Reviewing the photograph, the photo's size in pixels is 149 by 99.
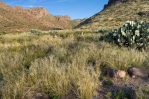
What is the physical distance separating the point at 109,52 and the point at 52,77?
294 cm

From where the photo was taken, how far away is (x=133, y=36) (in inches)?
454

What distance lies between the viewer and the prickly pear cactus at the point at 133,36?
37.5 feet

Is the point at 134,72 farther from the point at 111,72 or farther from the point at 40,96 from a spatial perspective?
the point at 40,96

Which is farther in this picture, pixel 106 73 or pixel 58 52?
pixel 58 52

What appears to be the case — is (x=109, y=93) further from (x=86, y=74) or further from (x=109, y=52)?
(x=109, y=52)

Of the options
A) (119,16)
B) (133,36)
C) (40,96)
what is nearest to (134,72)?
(40,96)

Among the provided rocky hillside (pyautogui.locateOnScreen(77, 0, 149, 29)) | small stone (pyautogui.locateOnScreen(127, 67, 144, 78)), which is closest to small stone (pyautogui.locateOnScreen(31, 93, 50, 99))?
small stone (pyautogui.locateOnScreen(127, 67, 144, 78))

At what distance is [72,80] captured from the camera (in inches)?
263

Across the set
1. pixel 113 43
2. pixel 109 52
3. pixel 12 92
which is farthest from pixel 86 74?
pixel 113 43

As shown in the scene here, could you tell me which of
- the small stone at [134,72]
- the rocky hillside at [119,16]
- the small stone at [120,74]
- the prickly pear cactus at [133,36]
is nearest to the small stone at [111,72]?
the small stone at [120,74]

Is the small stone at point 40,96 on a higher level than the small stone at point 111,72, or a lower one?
lower

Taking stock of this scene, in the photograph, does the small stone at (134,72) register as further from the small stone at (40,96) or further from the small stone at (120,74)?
the small stone at (40,96)

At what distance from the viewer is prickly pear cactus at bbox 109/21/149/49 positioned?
11.4 m

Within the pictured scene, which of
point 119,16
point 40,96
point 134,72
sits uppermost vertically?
point 119,16
